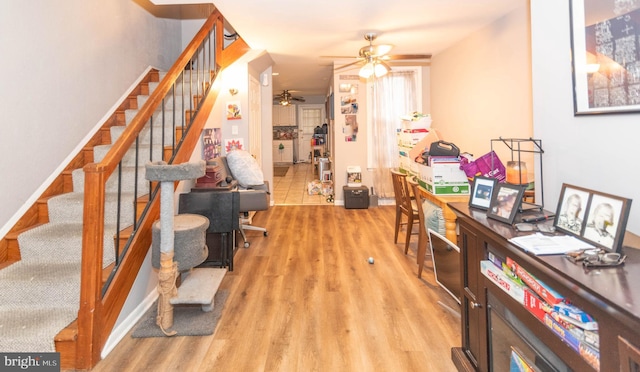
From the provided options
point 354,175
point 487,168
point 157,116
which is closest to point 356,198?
point 354,175

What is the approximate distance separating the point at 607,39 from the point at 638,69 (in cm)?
18

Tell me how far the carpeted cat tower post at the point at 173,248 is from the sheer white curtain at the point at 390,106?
4.18m

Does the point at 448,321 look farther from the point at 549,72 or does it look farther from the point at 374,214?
the point at 374,214

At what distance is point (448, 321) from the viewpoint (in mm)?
2326

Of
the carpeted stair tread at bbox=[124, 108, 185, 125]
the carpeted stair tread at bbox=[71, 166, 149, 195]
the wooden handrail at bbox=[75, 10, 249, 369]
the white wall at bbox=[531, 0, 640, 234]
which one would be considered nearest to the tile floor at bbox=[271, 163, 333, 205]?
the carpeted stair tread at bbox=[124, 108, 185, 125]

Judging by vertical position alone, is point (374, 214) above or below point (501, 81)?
below

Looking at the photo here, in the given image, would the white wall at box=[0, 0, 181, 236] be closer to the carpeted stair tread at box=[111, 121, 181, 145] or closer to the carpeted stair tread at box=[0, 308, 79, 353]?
the carpeted stair tread at box=[111, 121, 181, 145]

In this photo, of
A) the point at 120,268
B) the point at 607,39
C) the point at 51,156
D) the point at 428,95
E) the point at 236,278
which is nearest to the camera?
the point at 607,39

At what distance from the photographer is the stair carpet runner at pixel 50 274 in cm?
181

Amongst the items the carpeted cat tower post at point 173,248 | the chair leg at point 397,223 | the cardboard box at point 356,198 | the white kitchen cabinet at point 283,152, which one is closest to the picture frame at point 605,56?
the carpeted cat tower post at point 173,248

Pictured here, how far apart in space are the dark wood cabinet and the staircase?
1.92 m

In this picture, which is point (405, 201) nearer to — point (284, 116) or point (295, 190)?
point (295, 190)

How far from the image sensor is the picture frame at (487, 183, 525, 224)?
1.41m

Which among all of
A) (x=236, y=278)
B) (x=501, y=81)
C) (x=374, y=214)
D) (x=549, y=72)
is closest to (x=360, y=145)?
(x=374, y=214)
